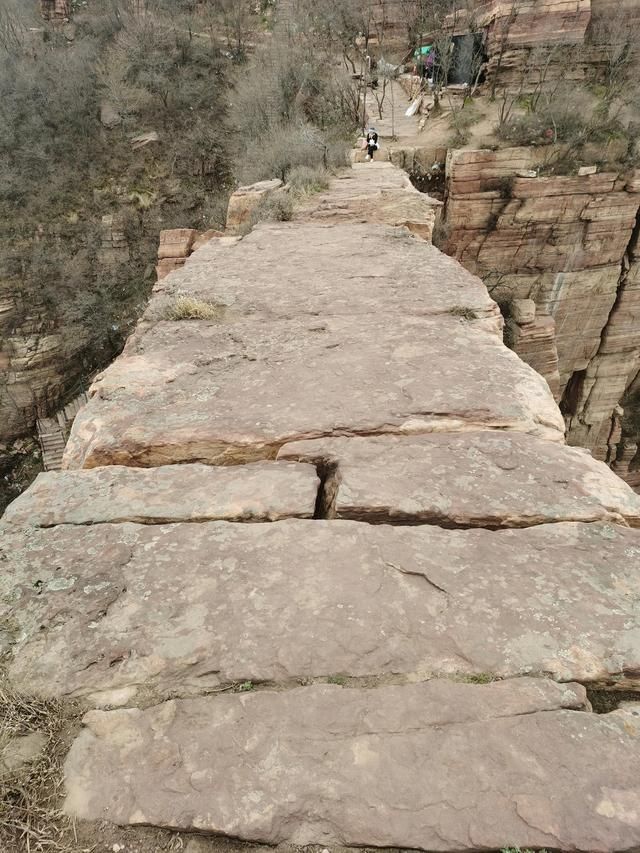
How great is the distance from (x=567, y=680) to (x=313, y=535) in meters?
0.71

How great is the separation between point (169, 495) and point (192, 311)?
1.31 m

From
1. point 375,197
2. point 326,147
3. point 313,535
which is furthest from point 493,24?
point 313,535

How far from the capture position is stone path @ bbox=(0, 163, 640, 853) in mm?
969

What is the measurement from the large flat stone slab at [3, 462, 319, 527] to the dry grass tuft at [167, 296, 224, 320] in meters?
1.11

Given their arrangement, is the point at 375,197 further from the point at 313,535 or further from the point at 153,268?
the point at 153,268

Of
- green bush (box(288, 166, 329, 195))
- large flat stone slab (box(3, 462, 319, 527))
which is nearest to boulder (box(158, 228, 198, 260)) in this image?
green bush (box(288, 166, 329, 195))

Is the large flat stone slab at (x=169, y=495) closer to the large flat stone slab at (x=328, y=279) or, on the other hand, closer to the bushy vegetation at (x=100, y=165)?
the large flat stone slab at (x=328, y=279)

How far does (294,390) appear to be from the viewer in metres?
2.09

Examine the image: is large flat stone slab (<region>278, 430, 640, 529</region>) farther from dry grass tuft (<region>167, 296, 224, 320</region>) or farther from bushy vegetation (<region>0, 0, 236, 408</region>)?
bushy vegetation (<region>0, 0, 236, 408</region>)

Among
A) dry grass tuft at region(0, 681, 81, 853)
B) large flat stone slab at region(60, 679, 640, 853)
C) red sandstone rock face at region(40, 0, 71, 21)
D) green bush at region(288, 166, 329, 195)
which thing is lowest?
dry grass tuft at region(0, 681, 81, 853)

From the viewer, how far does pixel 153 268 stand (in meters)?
16.1

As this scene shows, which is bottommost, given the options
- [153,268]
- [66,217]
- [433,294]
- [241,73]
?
[153,268]

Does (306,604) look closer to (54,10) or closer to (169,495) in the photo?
(169,495)

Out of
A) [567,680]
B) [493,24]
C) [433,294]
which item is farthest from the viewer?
[493,24]
